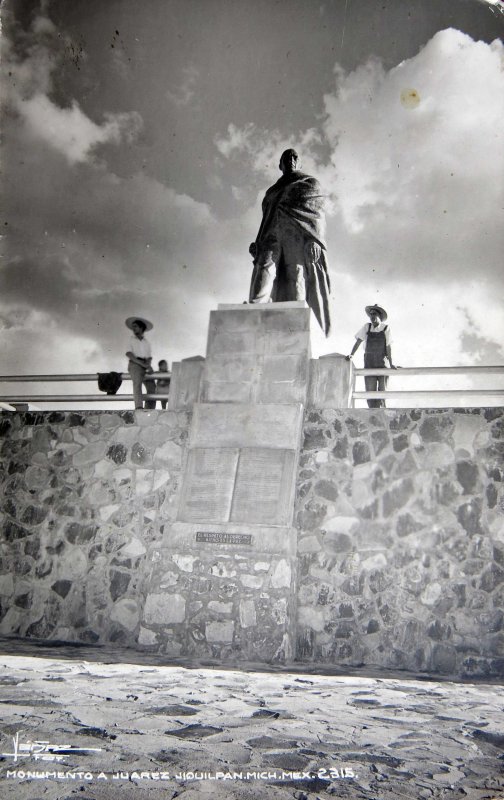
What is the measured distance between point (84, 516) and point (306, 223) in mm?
4489

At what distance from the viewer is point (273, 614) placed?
530 centimetres

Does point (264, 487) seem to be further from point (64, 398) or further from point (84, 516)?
point (64, 398)

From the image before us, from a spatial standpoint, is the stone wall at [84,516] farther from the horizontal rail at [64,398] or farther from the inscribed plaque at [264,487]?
the inscribed plaque at [264,487]

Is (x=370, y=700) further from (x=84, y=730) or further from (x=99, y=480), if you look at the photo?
(x=99, y=480)

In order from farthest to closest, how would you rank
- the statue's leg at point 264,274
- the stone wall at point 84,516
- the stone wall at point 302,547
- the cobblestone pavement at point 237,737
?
the statue's leg at point 264,274, the stone wall at point 84,516, the stone wall at point 302,547, the cobblestone pavement at point 237,737

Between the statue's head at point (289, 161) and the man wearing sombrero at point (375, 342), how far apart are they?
7.07 ft

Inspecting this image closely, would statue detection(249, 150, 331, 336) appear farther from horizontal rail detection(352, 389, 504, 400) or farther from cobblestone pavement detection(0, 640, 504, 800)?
cobblestone pavement detection(0, 640, 504, 800)

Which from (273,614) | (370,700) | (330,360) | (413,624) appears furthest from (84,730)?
(330,360)

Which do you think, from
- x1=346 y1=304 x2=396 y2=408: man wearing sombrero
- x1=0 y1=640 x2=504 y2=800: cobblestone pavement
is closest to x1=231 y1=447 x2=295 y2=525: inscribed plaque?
x1=0 y1=640 x2=504 y2=800: cobblestone pavement

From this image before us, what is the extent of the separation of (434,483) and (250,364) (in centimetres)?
235

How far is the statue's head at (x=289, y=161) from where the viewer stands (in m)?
8.07

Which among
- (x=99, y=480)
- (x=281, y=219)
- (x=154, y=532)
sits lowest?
(x=154, y=532)

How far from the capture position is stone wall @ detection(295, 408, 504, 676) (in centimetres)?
564
